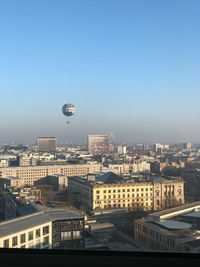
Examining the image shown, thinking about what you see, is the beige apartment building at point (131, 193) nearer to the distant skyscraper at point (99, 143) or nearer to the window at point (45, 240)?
the distant skyscraper at point (99, 143)

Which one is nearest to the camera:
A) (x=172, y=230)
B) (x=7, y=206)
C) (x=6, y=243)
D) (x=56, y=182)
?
(x=6, y=243)

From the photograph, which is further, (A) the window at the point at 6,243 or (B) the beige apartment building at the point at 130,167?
(B) the beige apartment building at the point at 130,167

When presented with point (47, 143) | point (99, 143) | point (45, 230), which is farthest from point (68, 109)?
point (47, 143)

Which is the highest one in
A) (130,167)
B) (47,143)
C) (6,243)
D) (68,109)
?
(68,109)

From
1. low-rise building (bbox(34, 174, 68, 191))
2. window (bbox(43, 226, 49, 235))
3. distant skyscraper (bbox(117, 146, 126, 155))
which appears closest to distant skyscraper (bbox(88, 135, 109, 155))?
distant skyscraper (bbox(117, 146, 126, 155))

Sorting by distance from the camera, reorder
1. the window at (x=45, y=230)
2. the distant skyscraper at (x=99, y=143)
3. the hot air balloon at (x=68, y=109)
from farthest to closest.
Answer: the distant skyscraper at (x=99, y=143), the hot air balloon at (x=68, y=109), the window at (x=45, y=230)

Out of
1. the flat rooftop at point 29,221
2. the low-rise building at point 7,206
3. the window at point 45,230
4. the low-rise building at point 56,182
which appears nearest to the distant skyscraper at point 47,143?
the low-rise building at point 56,182

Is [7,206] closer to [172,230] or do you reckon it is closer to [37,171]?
[172,230]

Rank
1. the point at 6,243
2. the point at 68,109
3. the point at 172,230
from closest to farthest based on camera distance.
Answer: the point at 6,243
the point at 172,230
the point at 68,109
